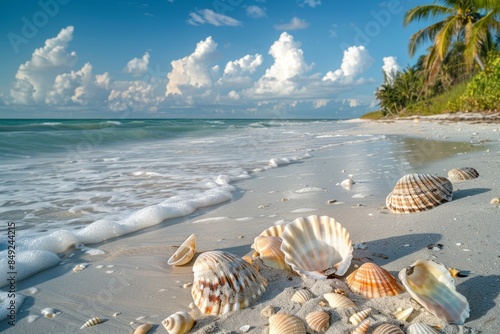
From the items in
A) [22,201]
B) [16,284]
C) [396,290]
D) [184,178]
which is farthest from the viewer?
[184,178]

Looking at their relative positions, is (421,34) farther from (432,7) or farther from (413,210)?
(413,210)

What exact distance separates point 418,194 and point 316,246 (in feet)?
5.11

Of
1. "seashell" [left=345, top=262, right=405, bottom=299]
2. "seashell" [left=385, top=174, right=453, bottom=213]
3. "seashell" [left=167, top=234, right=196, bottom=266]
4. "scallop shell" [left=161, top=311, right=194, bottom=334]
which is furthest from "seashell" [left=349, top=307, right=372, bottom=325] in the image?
"seashell" [left=385, top=174, right=453, bottom=213]

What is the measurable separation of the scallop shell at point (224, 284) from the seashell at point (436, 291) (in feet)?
2.57

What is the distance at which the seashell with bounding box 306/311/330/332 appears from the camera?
165 cm

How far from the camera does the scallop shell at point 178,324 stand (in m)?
1.75

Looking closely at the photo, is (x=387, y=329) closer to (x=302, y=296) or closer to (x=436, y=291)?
(x=436, y=291)

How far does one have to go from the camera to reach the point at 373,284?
1.87 metres

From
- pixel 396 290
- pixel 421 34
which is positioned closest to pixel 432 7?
pixel 421 34

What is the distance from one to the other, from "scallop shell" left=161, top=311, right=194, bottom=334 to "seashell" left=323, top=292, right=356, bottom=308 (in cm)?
72

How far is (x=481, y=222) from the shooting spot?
2.85 meters

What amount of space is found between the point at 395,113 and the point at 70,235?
4999 cm

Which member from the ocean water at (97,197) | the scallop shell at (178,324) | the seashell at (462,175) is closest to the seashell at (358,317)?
the scallop shell at (178,324)

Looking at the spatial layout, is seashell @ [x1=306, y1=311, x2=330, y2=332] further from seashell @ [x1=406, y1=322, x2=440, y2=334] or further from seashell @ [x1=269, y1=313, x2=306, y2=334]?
seashell @ [x1=406, y1=322, x2=440, y2=334]
